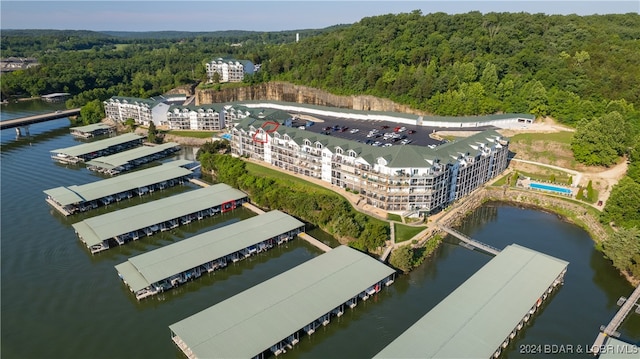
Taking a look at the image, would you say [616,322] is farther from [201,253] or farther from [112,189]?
[112,189]

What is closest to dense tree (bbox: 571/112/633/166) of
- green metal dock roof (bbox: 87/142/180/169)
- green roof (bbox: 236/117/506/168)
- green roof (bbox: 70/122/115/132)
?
green roof (bbox: 236/117/506/168)

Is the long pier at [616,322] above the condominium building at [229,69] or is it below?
below

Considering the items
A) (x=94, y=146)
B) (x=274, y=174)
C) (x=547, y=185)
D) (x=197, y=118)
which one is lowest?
(x=547, y=185)

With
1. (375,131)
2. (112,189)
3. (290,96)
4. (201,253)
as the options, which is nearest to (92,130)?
(112,189)

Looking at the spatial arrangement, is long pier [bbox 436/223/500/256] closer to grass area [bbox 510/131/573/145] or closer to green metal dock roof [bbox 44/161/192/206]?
grass area [bbox 510/131/573/145]

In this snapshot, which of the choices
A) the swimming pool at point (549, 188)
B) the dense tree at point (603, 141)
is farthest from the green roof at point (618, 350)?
the dense tree at point (603, 141)

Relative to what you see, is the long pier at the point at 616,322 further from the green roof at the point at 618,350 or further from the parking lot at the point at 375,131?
A: the parking lot at the point at 375,131
